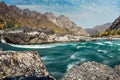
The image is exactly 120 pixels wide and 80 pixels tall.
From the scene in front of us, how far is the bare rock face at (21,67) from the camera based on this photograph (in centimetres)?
1612

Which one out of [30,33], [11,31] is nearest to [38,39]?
[30,33]

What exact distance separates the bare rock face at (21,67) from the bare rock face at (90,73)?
1995mm

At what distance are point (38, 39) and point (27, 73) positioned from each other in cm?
11127

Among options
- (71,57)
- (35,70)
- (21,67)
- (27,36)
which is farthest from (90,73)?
(27,36)

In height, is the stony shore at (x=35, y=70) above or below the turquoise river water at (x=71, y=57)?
above

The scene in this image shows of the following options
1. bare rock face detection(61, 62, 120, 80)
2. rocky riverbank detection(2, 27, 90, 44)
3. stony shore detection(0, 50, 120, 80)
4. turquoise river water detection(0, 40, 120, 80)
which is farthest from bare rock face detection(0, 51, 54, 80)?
rocky riverbank detection(2, 27, 90, 44)

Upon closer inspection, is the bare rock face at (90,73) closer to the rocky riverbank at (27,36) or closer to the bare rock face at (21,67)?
the bare rock face at (21,67)

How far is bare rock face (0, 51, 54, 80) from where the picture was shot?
1612cm

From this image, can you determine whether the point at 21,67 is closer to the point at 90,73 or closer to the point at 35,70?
the point at 35,70

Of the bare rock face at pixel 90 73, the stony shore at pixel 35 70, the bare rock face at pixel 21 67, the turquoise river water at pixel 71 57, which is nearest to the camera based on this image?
the bare rock face at pixel 90 73

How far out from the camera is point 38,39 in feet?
418

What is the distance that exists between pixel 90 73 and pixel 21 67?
436cm

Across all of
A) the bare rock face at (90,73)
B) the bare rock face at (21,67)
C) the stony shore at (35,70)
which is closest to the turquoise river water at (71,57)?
the bare rock face at (21,67)

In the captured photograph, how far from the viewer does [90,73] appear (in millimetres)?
14836
